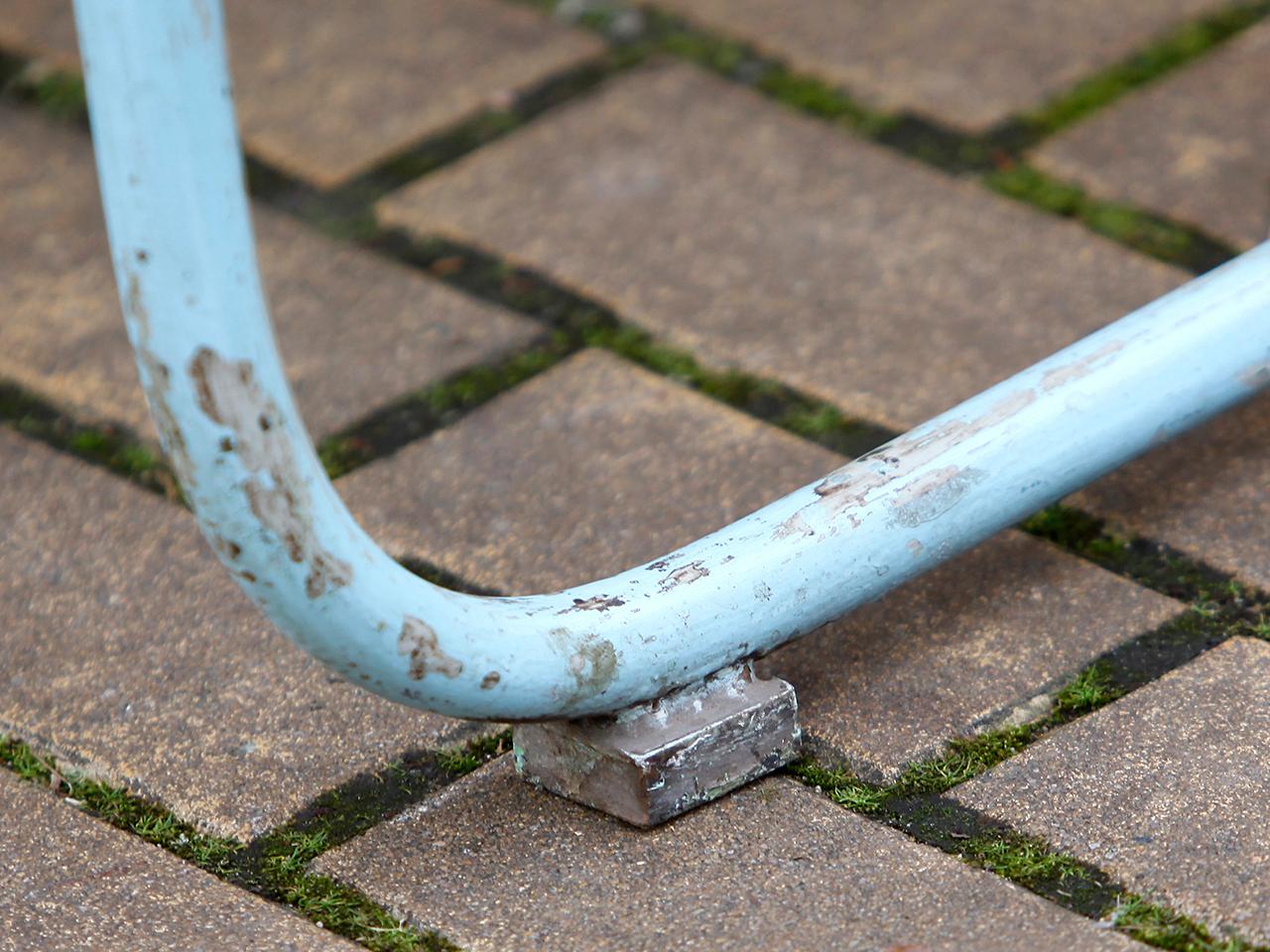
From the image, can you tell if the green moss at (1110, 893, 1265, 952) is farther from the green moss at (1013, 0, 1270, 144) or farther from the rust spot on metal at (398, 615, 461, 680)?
the green moss at (1013, 0, 1270, 144)

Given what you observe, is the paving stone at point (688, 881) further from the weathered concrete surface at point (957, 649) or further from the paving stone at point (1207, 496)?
Answer: the paving stone at point (1207, 496)

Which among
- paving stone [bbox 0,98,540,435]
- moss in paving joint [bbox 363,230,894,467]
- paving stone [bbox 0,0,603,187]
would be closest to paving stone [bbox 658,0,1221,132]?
paving stone [bbox 0,0,603,187]

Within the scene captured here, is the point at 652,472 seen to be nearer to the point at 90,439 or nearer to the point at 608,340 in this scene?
the point at 608,340

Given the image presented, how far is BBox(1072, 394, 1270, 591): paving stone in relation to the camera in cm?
170

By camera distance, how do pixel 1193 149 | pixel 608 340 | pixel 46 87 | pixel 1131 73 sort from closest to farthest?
pixel 608 340, pixel 1193 149, pixel 1131 73, pixel 46 87

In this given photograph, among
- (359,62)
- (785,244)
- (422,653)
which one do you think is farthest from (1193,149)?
(422,653)

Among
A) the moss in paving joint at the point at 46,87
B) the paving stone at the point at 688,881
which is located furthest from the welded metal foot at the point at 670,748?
the moss in paving joint at the point at 46,87

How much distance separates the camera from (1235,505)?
1754mm

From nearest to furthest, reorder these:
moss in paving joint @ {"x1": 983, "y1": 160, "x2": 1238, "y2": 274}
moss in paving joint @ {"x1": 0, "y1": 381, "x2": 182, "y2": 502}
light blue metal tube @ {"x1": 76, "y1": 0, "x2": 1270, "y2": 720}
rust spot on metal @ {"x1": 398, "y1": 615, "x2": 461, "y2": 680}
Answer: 1. light blue metal tube @ {"x1": 76, "y1": 0, "x2": 1270, "y2": 720}
2. rust spot on metal @ {"x1": 398, "y1": 615, "x2": 461, "y2": 680}
3. moss in paving joint @ {"x1": 0, "y1": 381, "x2": 182, "y2": 502}
4. moss in paving joint @ {"x1": 983, "y1": 160, "x2": 1238, "y2": 274}

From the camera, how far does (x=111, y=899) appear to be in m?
1.38

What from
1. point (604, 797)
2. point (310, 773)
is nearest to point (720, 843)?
point (604, 797)

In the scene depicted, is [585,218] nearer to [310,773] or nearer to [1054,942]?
[310,773]

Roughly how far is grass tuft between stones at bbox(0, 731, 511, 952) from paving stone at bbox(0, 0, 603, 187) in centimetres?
102

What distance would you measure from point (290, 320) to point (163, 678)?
599mm
